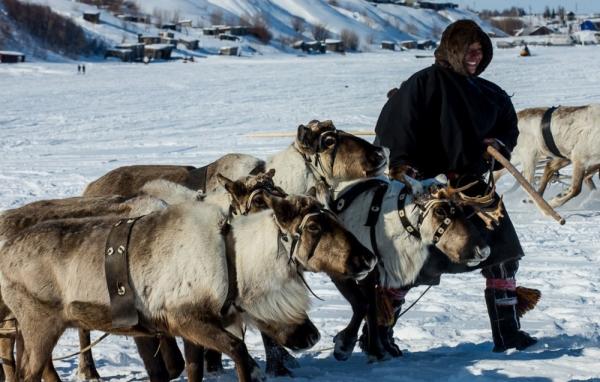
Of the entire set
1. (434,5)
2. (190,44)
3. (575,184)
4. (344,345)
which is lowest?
(190,44)

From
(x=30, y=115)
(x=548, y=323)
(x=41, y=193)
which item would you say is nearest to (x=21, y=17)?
(x=30, y=115)

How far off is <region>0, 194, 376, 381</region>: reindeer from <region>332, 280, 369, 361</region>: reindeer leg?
36.4 inches

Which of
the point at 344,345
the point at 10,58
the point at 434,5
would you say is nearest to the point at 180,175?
the point at 344,345

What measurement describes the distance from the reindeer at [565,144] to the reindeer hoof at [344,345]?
6954 mm

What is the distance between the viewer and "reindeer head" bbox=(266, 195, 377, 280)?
445 cm

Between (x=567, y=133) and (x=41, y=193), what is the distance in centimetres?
701

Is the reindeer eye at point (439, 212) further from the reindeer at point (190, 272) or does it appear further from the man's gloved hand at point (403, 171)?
the reindeer at point (190, 272)

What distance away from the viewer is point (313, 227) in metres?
4.46

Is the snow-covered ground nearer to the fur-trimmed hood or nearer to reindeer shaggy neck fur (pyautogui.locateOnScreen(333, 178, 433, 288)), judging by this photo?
reindeer shaggy neck fur (pyautogui.locateOnScreen(333, 178, 433, 288))

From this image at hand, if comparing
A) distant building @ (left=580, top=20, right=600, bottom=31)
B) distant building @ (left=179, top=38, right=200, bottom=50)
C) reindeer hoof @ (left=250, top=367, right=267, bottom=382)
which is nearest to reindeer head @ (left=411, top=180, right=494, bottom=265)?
reindeer hoof @ (left=250, top=367, right=267, bottom=382)

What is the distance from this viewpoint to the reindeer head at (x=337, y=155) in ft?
19.2

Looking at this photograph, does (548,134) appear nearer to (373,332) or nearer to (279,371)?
(373,332)

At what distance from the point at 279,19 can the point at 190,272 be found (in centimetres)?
14815

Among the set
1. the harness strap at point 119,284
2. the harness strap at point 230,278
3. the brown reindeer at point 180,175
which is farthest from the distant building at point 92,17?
the harness strap at point 230,278
